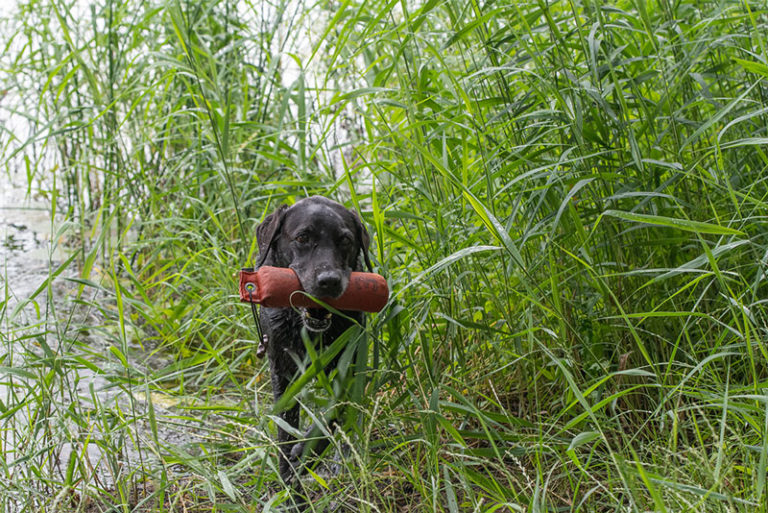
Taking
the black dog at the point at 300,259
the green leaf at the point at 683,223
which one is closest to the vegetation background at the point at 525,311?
the green leaf at the point at 683,223

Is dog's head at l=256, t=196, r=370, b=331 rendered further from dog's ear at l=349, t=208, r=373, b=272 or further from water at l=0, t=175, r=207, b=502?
water at l=0, t=175, r=207, b=502

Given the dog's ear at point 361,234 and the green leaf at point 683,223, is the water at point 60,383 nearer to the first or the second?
the dog's ear at point 361,234

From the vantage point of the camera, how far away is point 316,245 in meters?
2.94

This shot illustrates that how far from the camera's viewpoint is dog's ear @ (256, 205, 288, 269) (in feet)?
10.1

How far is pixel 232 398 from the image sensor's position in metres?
3.90

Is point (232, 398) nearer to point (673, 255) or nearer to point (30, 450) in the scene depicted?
point (30, 450)

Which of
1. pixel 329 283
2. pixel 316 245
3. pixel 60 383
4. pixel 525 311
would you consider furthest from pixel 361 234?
pixel 60 383

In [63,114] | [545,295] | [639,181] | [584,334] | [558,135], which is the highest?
[63,114]

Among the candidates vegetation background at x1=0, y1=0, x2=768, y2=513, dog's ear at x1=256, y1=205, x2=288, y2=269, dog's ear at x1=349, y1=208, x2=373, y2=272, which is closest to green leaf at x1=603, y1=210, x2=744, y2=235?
vegetation background at x1=0, y1=0, x2=768, y2=513

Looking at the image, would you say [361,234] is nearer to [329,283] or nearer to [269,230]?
[269,230]

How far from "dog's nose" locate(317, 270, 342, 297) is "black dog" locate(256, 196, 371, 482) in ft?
0.36

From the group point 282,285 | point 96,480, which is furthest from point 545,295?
point 96,480

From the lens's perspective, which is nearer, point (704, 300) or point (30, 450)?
point (30, 450)

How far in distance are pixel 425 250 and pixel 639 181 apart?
31.6 inches
